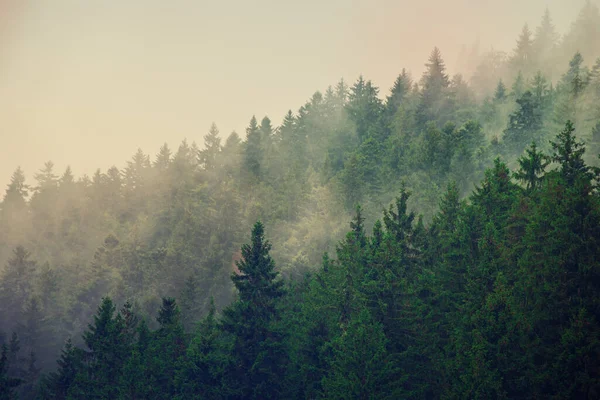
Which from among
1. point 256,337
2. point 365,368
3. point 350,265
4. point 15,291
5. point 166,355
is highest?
point 15,291

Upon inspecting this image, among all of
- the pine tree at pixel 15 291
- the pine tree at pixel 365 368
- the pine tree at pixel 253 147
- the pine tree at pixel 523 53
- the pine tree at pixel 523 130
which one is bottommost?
the pine tree at pixel 365 368

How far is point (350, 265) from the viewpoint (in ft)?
108

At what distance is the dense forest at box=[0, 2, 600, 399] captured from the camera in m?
22.7

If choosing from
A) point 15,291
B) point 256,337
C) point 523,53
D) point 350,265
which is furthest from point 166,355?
point 523,53

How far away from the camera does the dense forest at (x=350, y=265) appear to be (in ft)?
74.4

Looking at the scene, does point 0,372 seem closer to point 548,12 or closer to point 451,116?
point 451,116

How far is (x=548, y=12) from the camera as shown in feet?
438

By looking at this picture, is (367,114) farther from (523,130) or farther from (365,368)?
(365,368)

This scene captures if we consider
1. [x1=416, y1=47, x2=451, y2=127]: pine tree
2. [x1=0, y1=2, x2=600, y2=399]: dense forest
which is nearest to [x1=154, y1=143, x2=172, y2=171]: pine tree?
[x1=0, y1=2, x2=600, y2=399]: dense forest

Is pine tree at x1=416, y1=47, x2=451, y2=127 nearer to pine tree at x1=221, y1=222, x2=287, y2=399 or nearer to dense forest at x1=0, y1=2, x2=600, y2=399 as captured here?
dense forest at x1=0, y1=2, x2=600, y2=399

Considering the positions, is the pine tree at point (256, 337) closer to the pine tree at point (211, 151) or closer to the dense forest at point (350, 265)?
the dense forest at point (350, 265)

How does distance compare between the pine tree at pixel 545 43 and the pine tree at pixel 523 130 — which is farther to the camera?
the pine tree at pixel 545 43

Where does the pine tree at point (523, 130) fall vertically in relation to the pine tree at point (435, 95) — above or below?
below

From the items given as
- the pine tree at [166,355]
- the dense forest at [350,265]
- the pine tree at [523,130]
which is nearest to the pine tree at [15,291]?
the dense forest at [350,265]
